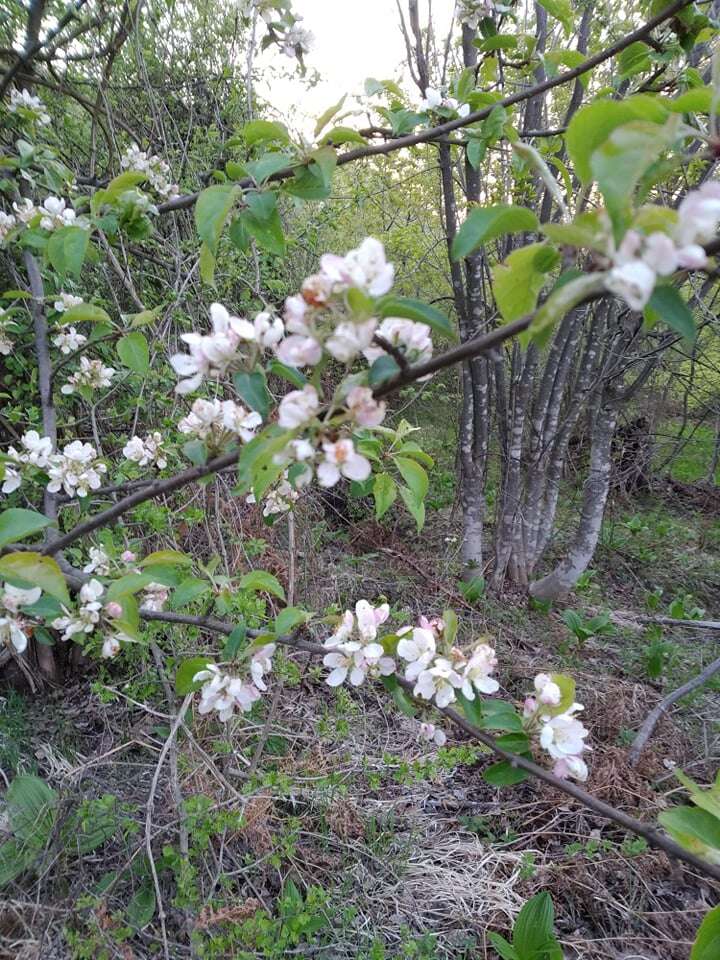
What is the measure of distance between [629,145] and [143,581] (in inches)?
28.7

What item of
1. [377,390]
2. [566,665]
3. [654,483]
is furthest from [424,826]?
[654,483]

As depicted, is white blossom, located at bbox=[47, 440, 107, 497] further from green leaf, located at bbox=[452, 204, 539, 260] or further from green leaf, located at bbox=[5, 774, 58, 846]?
green leaf, located at bbox=[5, 774, 58, 846]

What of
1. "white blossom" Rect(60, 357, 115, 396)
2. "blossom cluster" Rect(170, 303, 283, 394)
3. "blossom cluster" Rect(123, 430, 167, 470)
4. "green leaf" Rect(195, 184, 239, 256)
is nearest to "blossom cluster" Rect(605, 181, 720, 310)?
"blossom cluster" Rect(170, 303, 283, 394)

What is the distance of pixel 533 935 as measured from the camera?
57.9 inches

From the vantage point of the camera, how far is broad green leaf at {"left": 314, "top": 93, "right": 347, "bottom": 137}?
0.93 m

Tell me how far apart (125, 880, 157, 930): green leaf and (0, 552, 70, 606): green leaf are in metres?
1.23

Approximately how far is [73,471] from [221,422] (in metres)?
0.63

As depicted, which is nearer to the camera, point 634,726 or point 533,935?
point 533,935

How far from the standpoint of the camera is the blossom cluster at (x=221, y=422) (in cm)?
64

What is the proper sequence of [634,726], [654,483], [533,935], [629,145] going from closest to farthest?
[629,145] < [533,935] < [634,726] < [654,483]

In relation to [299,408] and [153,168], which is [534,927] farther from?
[153,168]

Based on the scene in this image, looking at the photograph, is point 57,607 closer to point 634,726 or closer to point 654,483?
point 634,726

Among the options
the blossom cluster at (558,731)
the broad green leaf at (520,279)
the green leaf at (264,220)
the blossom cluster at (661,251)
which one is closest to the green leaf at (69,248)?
the green leaf at (264,220)

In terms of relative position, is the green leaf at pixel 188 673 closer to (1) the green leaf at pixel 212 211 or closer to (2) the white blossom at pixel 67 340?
(1) the green leaf at pixel 212 211
